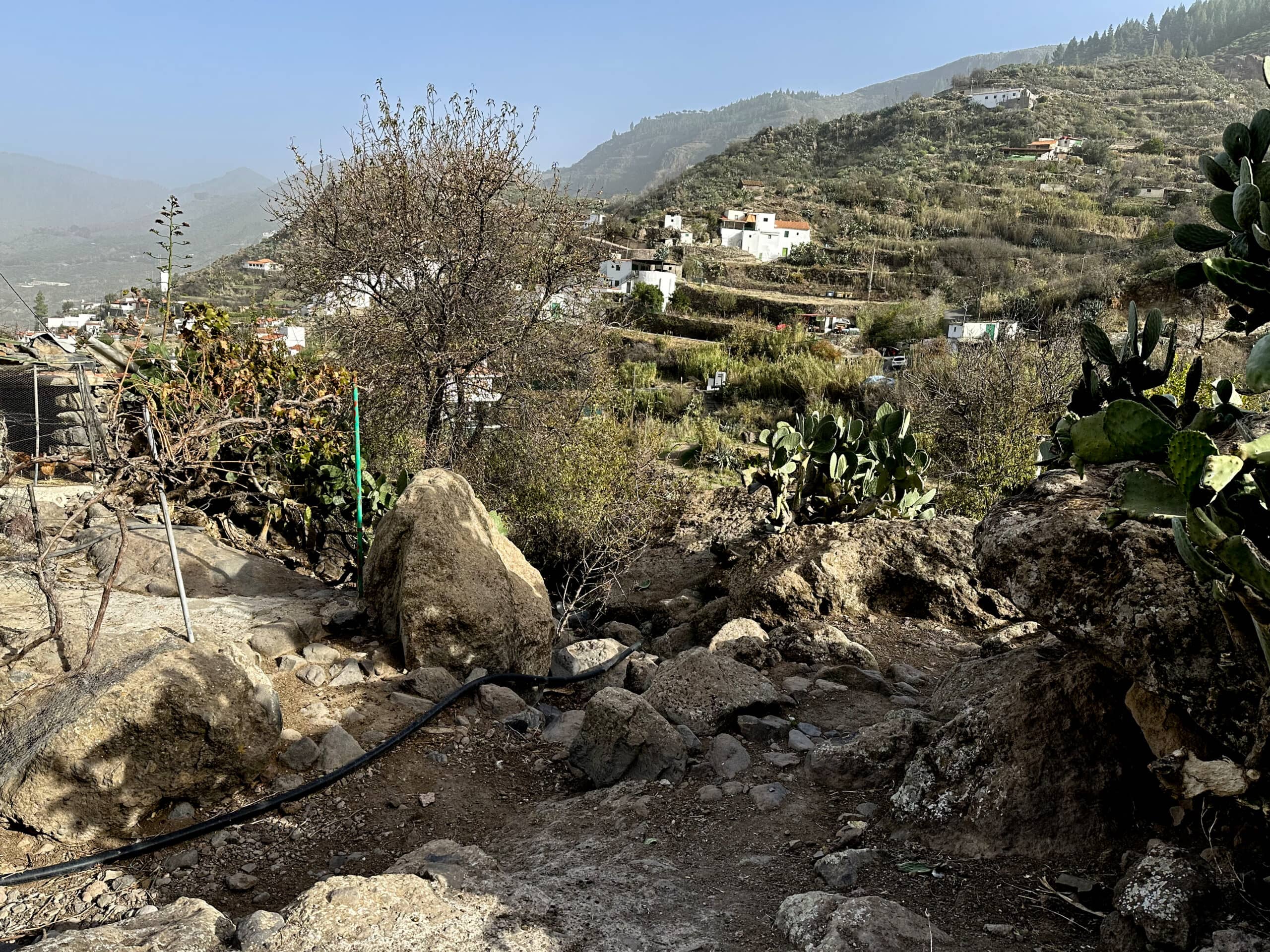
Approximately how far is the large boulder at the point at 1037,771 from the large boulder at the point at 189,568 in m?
5.05

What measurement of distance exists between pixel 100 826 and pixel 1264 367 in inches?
181

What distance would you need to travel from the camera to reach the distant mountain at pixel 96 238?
12266 millimetres

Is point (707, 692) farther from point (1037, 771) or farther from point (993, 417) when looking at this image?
point (993, 417)

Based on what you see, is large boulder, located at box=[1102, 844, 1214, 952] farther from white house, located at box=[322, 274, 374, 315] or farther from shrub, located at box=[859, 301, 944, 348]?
shrub, located at box=[859, 301, 944, 348]

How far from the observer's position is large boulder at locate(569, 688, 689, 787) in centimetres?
404

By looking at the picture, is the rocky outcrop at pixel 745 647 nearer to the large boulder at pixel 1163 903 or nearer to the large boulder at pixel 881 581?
the large boulder at pixel 881 581

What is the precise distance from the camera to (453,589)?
17.9 ft

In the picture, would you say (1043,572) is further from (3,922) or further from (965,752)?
(3,922)

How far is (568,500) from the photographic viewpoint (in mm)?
8523

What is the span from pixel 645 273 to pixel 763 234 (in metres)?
13.6

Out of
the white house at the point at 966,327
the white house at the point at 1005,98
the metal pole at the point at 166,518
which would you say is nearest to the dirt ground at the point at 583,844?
the metal pole at the point at 166,518

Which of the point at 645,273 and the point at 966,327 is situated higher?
the point at 645,273

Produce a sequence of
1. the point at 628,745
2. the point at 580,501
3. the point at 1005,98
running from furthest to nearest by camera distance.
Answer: the point at 1005,98
the point at 580,501
the point at 628,745

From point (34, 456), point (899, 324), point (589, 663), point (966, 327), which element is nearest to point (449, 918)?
point (589, 663)
